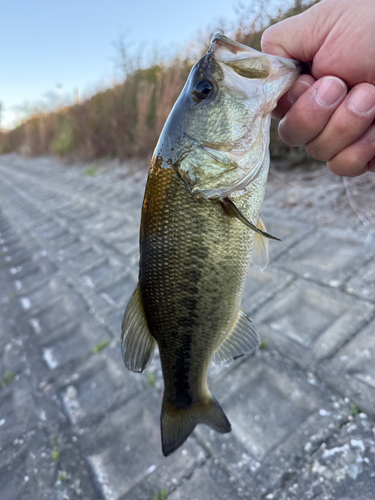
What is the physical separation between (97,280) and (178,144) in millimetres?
2741

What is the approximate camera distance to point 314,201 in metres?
3.76

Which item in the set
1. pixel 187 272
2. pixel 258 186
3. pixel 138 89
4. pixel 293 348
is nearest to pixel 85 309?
pixel 293 348

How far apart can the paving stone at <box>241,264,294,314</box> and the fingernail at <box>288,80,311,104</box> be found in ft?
5.33

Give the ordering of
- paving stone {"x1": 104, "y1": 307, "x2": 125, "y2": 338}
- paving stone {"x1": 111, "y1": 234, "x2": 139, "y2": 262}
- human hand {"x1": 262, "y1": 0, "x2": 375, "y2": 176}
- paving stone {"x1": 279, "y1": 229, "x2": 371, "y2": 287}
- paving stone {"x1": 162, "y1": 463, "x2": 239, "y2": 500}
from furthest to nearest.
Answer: paving stone {"x1": 111, "y1": 234, "x2": 139, "y2": 262} → paving stone {"x1": 104, "y1": 307, "x2": 125, "y2": 338} → paving stone {"x1": 279, "y1": 229, "x2": 371, "y2": 287} → paving stone {"x1": 162, "y1": 463, "x2": 239, "y2": 500} → human hand {"x1": 262, "y1": 0, "x2": 375, "y2": 176}

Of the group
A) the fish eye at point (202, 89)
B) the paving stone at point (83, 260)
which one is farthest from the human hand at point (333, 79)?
the paving stone at point (83, 260)

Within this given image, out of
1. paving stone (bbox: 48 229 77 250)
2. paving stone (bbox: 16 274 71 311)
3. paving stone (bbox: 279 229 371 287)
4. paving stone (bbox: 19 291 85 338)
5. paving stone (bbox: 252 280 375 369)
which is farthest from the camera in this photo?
paving stone (bbox: 48 229 77 250)

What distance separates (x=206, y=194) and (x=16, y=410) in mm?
2158

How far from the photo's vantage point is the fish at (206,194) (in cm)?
109

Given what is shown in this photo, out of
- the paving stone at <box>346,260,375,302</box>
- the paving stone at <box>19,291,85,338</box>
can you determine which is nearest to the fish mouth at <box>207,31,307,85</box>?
the paving stone at <box>346,260,375,302</box>

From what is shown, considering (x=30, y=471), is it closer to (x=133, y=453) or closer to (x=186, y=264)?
(x=133, y=453)

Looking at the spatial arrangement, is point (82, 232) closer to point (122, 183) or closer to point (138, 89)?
point (122, 183)

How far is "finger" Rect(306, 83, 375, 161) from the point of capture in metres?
1.16

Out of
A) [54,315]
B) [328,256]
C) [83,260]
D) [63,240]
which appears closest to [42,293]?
[54,315]

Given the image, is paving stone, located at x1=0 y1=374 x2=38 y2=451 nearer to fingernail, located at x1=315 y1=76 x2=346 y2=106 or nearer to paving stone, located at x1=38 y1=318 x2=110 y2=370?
paving stone, located at x1=38 y1=318 x2=110 y2=370
